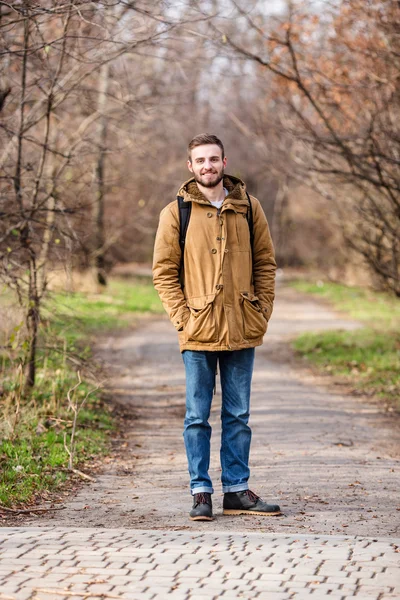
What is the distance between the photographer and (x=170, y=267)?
5824mm

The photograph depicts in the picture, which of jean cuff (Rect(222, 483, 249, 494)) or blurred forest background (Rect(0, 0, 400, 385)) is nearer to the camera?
jean cuff (Rect(222, 483, 249, 494))

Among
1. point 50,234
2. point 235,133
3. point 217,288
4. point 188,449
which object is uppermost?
point 235,133

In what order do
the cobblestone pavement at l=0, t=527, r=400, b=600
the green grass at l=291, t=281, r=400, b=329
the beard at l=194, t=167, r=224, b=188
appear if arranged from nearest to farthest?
the cobblestone pavement at l=0, t=527, r=400, b=600, the beard at l=194, t=167, r=224, b=188, the green grass at l=291, t=281, r=400, b=329

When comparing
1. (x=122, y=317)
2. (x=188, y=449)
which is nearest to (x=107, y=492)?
(x=188, y=449)

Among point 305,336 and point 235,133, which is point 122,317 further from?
point 235,133

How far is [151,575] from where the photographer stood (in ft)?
14.1

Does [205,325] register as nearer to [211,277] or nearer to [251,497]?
[211,277]

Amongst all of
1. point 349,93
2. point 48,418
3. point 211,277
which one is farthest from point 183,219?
point 349,93

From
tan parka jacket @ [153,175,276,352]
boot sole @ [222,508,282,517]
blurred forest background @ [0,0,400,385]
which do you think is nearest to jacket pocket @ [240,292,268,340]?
tan parka jacket @ [153,175,276,352]

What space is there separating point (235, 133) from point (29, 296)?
130 feet

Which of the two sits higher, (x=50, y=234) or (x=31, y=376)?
(x=50, y=234)

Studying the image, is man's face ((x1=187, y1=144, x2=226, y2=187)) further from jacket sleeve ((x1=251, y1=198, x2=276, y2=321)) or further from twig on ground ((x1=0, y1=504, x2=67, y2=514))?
twig on ground ((x1=0, y1=504, x2=67, y2=514))

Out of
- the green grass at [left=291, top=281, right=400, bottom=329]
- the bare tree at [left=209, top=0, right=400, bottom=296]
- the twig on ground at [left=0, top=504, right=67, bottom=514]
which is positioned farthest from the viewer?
the green grass at [left=291, top=281, right=400, bottom=329]

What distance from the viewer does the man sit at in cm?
574
